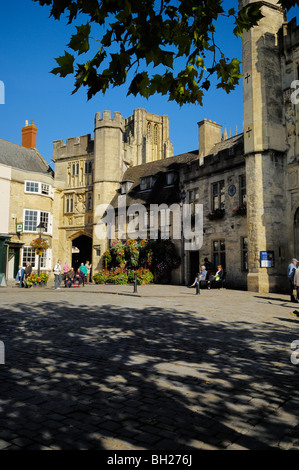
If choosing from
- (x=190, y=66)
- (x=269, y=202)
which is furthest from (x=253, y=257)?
(x=190, y=66)

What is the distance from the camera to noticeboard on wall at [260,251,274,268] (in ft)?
60.3

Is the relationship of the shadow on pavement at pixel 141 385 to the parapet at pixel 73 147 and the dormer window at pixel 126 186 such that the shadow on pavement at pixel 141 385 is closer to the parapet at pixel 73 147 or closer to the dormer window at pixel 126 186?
the dormer window at pixel 126 186

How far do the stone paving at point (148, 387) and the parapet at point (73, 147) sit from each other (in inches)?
1225

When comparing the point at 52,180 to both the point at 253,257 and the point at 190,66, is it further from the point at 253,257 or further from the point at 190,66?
the point at 190,66

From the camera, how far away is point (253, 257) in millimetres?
18750

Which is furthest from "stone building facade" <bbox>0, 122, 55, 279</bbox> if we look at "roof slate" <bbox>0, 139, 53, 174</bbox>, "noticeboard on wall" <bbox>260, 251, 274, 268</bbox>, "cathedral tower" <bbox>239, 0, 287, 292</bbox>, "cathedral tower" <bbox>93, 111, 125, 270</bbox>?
"noticeboard on wall" <bbox>260, 251, 274, 268</bbox>

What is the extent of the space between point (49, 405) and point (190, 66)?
14.0ft

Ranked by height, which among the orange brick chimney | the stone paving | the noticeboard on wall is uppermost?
the orange brick chimney

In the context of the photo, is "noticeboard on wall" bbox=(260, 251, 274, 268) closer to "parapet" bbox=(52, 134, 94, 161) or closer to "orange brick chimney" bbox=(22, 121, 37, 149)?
"parapet" bbox=(52, 134, 94, 161)

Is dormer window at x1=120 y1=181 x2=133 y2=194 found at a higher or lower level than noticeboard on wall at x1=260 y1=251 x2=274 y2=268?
higher

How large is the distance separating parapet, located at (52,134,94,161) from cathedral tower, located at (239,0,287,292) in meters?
20.8

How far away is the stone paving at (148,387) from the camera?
3098mm
